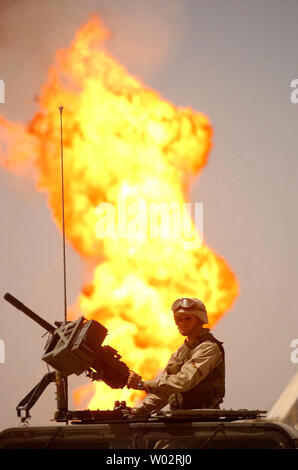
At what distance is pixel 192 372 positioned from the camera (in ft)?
51.2

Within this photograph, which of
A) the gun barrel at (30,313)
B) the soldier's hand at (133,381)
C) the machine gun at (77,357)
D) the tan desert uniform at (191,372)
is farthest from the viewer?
the gun barrel at (30,313)

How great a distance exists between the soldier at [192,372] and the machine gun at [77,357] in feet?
0.87

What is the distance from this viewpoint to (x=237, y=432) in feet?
46.1

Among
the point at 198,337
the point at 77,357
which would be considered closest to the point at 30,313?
the point at 77,357

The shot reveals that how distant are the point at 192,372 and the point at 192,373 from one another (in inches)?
0.5

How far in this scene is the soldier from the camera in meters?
15.6

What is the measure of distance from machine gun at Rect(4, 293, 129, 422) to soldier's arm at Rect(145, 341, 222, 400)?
0.50m

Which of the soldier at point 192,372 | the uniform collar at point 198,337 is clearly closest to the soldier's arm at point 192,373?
the soldier at point 192,372

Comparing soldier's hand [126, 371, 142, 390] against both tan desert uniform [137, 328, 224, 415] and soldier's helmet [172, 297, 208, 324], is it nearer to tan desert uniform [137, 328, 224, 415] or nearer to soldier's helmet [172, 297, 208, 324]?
tan desert uniform [137, 328, 224, 415]

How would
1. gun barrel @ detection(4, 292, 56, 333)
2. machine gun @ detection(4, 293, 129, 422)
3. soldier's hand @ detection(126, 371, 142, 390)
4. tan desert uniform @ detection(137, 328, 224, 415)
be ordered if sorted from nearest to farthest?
machine gun @ detection(4, 293, 129, 422) < tan desert uniform @ detection(137, 328, 224, 415) < soldier's hand @ detection(126, 371, 142, 390) < gun barrel @ detection(4, 292, 56, 333)

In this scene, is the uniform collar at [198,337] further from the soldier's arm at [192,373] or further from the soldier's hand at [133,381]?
the soldier's hand at [133,381]

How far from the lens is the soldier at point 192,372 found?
15562 millimetres

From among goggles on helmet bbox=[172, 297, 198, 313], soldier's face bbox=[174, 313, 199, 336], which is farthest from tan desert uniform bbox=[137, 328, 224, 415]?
goggles on helmet bbox=[172, 297, 198, 313]
